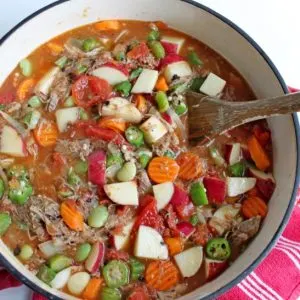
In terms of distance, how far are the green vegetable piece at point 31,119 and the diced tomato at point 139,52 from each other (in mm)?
569

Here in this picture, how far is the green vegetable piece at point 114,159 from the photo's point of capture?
3129 mm

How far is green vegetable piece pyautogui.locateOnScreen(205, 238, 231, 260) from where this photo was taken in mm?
3068

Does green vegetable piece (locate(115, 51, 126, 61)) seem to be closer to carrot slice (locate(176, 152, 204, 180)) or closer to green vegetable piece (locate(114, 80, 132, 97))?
green vegetable piece (locate(114, 80, 132, 97))

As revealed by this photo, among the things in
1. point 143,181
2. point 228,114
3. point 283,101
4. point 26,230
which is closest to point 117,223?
point 143,181

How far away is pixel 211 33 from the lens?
3381 mm

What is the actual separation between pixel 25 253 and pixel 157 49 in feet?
3.95

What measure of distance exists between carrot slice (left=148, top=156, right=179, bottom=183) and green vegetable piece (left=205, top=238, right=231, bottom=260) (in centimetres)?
36

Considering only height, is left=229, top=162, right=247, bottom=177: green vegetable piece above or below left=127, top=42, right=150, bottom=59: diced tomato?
below

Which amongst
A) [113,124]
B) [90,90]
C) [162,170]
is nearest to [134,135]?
[113,124]

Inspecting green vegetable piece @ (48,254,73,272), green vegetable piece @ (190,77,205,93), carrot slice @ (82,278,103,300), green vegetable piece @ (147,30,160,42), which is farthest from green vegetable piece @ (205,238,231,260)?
green vegetable piece @ (147,30,160,42)

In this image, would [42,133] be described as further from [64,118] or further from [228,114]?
[228,114]

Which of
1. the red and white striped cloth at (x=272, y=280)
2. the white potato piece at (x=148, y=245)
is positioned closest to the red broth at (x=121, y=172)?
the white potato piece at (x=148, y=245)

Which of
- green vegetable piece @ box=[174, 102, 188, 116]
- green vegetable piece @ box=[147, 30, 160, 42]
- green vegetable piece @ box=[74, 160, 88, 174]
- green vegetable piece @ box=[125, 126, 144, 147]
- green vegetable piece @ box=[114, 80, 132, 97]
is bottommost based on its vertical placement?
green vegetable piece @ box=[74, 160, 88, 174]

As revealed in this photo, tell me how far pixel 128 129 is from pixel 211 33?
0.68 metres
